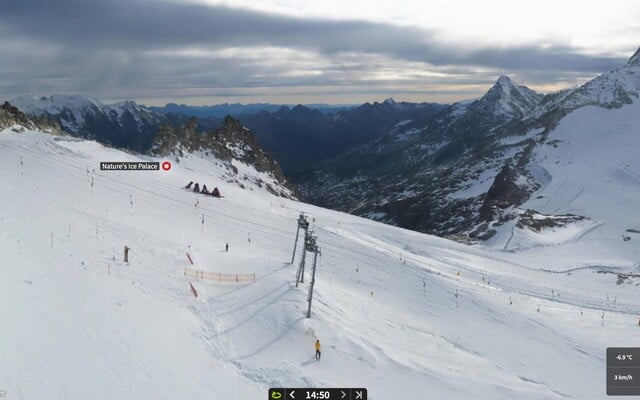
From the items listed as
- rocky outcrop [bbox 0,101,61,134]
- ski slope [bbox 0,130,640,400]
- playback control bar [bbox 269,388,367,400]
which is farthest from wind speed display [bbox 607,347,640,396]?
rocky outcrop [bbox 0,101,61,134]

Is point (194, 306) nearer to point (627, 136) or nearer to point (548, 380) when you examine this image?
point (548, 380)

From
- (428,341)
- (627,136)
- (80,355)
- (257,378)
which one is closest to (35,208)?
(80,355)

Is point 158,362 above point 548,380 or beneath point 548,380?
above

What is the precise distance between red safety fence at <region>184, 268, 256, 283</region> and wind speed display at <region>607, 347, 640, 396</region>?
816 inches

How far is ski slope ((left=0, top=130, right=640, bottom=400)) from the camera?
71.9 feet

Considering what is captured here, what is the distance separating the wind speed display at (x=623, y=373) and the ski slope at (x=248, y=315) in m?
0.68

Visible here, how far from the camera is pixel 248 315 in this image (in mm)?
28812

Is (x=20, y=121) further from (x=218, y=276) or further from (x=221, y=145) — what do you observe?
(x=218, y=276)

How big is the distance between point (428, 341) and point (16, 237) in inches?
1030

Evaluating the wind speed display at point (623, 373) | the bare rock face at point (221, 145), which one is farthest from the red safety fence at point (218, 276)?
the bare rock face at point (221, 145)

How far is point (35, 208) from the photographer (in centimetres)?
4222

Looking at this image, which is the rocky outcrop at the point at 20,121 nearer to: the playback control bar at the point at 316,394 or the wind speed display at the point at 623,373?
the playback control bar at the point at 316,394

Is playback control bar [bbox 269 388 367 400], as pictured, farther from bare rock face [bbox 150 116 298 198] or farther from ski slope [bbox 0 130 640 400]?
bare rock face [bbox 150 116 298 198]

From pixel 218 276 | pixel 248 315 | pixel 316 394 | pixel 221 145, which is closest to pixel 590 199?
pixel 221 145
